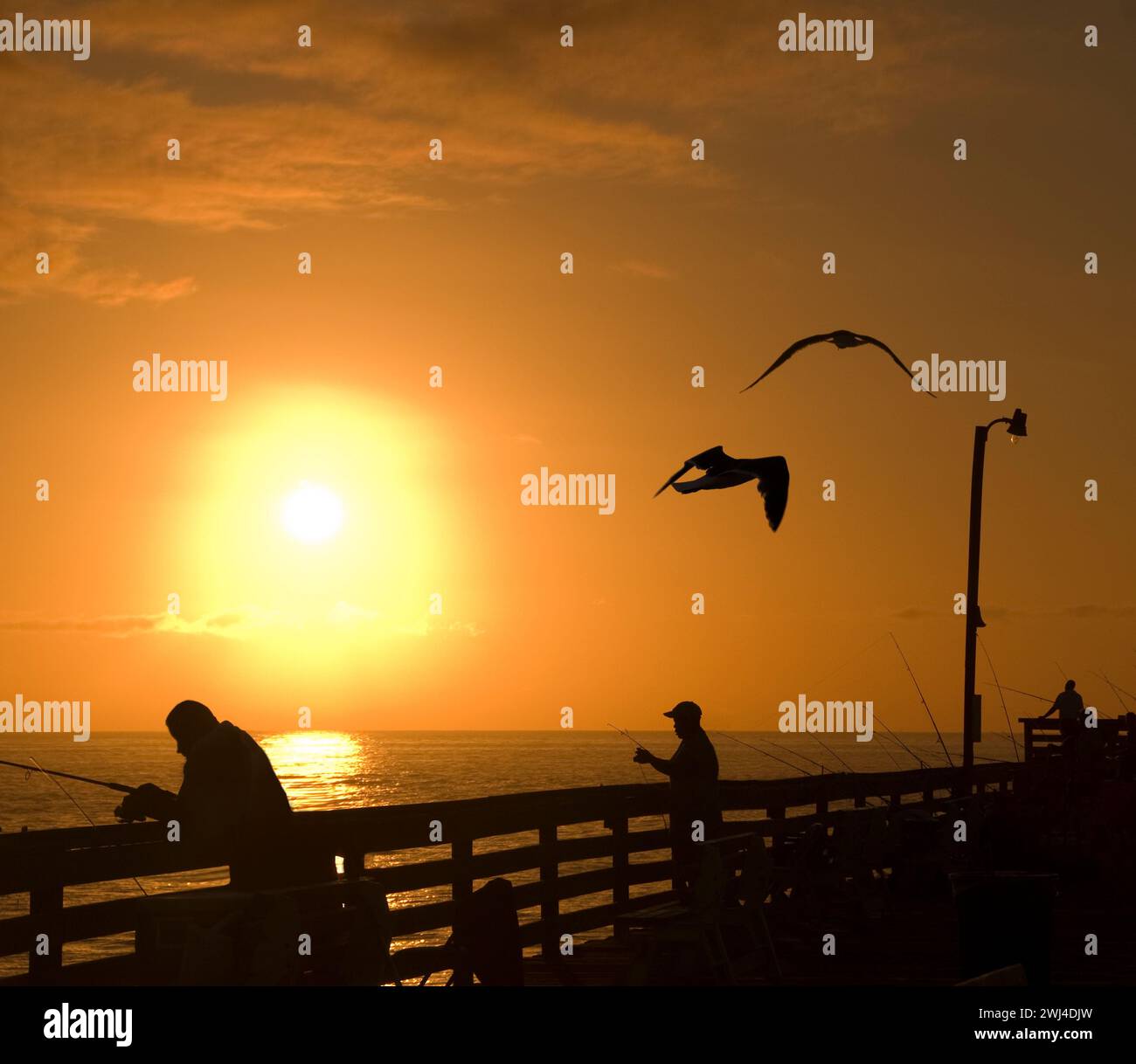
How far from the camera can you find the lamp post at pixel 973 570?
80.9ft

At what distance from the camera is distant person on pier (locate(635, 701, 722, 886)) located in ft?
39.2

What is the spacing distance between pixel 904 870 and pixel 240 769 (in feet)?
32.6

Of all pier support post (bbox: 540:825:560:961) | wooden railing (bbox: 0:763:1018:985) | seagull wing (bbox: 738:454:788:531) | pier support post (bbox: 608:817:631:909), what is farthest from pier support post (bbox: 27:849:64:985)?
seagull wing (bbox: 738:454:788:531)

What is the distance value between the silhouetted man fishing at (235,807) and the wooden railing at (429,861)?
0.69 feet

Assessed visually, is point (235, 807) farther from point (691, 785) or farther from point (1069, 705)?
point (1069, 705)

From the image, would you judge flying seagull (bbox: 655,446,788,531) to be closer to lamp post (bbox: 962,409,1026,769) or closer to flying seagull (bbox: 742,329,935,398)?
flying seagull (bbox: 742,329,935,398)

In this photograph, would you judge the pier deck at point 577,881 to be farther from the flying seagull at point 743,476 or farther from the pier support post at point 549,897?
the flying seagull at point 743,476

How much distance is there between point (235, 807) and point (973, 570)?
1987 cm

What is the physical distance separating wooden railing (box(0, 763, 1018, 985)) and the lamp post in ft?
25.3

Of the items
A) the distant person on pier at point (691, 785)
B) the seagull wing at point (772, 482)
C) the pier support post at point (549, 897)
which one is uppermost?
the seagull wing at point (772, 482)

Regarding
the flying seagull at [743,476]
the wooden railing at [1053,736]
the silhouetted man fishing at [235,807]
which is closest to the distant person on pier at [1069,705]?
the wooden railing at [1053,736]

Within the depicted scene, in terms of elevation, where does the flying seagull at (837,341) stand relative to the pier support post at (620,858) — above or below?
above

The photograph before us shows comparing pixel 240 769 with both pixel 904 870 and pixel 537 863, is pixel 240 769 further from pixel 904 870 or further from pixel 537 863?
pixel 904 870

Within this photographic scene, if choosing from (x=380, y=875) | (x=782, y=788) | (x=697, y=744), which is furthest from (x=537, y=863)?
(x=782, y=788)
